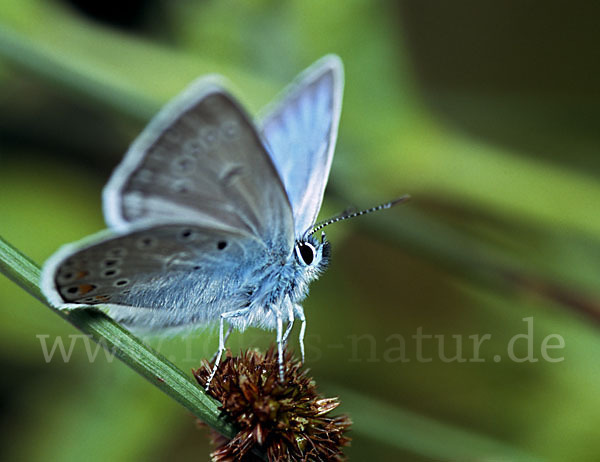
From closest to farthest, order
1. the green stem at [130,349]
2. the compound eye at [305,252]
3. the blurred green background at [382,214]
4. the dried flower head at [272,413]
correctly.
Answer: the green stem at [130,349], the dried flower head at [272,413], the compound eye at [305,252], the blurred green background at [382,214]

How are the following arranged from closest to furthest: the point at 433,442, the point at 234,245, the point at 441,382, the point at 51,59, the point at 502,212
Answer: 1. the point at 234,245
2. the point at 433,442
3. the point at 51,59
4. the point at 441,382
5. the point at 502,212

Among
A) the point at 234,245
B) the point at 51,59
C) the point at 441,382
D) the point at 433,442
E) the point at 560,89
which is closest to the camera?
the point at 234,245

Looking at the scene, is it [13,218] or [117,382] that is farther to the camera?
[13,218]

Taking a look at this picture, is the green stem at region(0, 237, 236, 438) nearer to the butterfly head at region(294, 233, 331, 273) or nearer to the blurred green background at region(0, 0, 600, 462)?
the butterfly head at region(294, 233, 331, 273)

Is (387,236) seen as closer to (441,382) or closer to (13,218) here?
(441,382)

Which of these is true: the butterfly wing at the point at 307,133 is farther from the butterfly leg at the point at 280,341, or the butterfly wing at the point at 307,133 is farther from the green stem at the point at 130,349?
the green stem at the point at 130,349

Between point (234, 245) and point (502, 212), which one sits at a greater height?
point (502, 212)

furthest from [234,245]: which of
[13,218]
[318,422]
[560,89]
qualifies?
[560,89]

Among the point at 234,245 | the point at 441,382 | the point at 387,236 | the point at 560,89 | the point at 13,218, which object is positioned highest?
the point at 560,89

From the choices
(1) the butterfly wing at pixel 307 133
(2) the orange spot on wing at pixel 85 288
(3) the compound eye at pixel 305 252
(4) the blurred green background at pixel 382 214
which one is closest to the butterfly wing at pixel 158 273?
(2) the orange spot on wing at pixel 85 288

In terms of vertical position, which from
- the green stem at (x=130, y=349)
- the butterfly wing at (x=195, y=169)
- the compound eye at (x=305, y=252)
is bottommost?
the green stem at (x=130, y=349)
